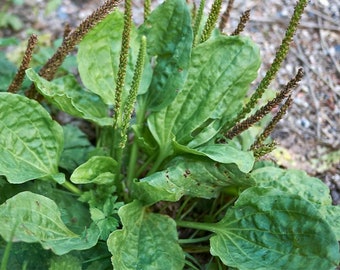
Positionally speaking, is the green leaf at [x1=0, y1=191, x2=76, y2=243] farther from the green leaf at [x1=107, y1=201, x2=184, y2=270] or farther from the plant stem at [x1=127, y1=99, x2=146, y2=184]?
the plant stem at [x1=127, y1=99, x2=146, y2=184]

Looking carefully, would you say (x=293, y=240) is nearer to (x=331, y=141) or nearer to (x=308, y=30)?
(x=331, y=141)

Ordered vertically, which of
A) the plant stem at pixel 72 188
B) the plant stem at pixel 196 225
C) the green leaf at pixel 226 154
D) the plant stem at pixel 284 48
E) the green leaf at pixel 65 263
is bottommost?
the green leaf at pixel 65 263

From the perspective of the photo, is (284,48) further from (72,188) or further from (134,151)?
(72,188)

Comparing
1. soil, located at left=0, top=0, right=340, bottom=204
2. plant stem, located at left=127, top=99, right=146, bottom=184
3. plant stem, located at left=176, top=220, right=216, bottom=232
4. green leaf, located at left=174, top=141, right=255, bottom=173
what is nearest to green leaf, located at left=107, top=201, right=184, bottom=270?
plant stem, located at left=176, top=220, right=216, bottom=232

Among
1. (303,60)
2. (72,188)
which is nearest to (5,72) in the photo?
(72,188)

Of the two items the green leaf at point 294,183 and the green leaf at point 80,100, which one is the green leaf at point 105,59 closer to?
the green leaf at point 80,100

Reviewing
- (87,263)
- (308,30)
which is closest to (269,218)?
(87,263)

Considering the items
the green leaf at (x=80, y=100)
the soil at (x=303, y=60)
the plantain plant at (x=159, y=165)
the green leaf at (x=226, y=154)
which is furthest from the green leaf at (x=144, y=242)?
the soil at (x=303, y=60)
